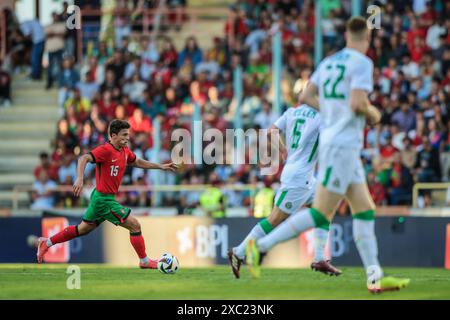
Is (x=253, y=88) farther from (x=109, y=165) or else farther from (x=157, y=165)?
(x=109, y=165)

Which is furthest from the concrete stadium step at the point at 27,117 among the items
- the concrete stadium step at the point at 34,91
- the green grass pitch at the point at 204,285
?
the green grass pitch at the point at 204,285

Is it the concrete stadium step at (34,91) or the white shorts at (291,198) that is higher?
the concrete stadium step at (34,91)

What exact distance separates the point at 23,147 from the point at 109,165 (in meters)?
14.6

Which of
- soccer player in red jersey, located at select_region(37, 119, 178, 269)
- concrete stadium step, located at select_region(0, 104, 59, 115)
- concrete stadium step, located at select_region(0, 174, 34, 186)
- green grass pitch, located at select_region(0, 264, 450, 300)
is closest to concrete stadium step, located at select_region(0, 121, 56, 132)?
concrete stadium step, located at select_region(0, 104, 59, 115)

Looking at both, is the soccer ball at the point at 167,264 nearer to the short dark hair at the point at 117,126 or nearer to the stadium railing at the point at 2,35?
the short dark hair at the point at 117,126

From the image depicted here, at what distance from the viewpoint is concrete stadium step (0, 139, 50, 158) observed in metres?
30.6

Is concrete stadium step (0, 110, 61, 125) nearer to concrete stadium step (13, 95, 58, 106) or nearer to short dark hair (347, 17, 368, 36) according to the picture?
concrete stadium step (13, 95, 58, 106)

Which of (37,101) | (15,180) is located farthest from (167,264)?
(37,101)

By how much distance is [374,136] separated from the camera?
25328mm

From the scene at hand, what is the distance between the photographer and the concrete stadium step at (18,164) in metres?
29.9

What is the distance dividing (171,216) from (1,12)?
10621 millimetres

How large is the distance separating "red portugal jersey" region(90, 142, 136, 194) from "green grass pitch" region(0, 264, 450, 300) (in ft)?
3.83

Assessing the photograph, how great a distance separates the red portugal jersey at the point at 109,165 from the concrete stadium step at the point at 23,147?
1419cm

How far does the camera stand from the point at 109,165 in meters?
16.5
